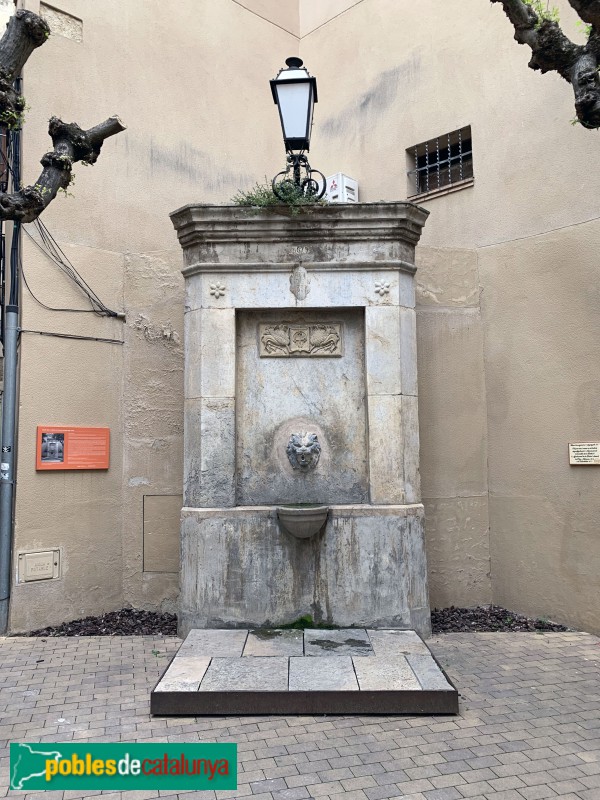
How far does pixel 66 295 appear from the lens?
6711 mm

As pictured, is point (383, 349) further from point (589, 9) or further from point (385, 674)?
point (589, 9)

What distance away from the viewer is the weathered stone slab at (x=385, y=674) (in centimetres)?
431

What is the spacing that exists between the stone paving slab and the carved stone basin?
0.93 meters

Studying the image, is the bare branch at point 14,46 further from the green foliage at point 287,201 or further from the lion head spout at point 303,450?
the lion head spout at point 303,450

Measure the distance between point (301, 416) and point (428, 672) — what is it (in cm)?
252

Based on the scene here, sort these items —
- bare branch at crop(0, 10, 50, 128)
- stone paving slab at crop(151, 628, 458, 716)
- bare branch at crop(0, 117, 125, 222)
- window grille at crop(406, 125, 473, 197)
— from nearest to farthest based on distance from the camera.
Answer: stone paving slab at crop(151, 628, 458, 716) → bare branch at crop(0, 10, 50, 128) → bare branch at crop(0, 117, 125, 222) → window grille at crop(406, 125, 473, 197)

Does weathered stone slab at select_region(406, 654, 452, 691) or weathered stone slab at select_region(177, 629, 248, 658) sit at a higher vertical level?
weathered stone slab at select_region(177, 629, 248, 658)

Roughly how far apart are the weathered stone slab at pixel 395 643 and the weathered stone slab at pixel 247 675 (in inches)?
30.9

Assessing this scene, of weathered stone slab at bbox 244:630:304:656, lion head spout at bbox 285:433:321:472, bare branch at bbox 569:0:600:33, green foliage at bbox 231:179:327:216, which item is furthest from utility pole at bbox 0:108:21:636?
bare branch at bbox 569:0:600:33

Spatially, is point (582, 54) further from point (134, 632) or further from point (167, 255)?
point (134, 632)

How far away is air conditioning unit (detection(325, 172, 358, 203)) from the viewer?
28.8 ft

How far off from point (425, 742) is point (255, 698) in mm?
1103

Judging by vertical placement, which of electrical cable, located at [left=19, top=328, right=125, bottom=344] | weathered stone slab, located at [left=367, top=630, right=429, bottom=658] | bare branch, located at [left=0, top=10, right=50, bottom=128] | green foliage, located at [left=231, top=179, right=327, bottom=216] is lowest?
weathered stone slab, located at [left=367, top=630, right=429, bottom=658]

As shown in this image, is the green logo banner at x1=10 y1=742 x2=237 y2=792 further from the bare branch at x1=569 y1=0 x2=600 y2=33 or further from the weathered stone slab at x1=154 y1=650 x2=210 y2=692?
the bare branch at x1=569 y1=0 x2=600 y2=33
